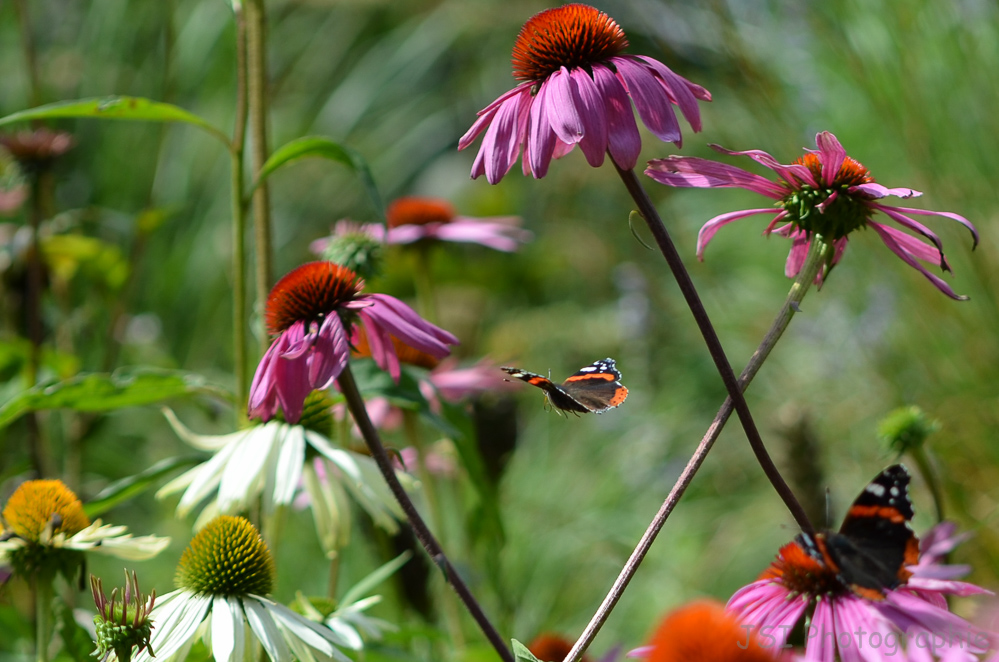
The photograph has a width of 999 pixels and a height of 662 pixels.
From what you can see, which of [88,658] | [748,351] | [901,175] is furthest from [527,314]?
[88,658]

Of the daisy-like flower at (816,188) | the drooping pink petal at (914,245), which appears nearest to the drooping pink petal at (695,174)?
the daisy-like flower at (816,188)

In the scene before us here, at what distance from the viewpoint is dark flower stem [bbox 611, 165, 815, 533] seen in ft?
1.79

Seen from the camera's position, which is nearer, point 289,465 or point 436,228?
point 289,465

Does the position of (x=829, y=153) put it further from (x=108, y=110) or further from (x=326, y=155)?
(x=108, y=110)

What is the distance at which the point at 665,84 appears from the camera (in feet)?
2.04

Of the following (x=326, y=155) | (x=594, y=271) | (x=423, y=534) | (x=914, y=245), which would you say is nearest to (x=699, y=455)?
(x=423, y=534)

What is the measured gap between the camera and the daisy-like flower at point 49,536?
66 cm

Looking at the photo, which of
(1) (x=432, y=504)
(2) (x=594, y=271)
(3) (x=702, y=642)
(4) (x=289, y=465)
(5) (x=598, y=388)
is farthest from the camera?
(2) (x=594, y=271)

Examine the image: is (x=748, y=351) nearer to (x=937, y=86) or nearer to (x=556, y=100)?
(x=937, y=86)

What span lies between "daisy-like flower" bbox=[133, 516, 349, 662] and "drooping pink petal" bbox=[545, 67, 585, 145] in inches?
14.7

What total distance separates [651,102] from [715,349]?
0.18 m

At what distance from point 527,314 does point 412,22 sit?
2.56 meters

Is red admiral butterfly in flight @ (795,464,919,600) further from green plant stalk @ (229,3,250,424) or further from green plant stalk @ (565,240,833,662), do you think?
green plant stalk @ (229,3,250,424)

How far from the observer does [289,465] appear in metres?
0.75
